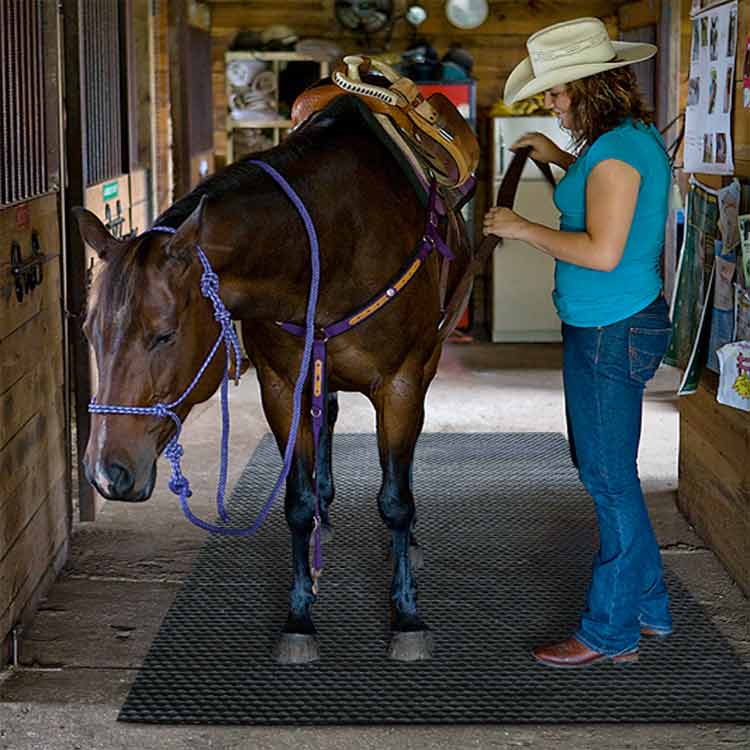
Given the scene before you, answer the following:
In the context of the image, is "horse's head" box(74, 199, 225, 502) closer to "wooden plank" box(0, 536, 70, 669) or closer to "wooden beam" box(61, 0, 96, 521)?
"wooden plank" box(0, 536, 70, 669)

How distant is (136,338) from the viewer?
91.4 inches

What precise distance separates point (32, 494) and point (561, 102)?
1690 millimetres

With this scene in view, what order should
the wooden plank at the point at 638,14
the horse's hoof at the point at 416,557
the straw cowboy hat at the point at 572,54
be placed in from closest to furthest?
the straw cowboy hat at the point at 572,54 → the horse's hoof at the point at 416,557 → the wooden plank at the point at 638,14

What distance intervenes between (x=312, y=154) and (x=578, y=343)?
732 mm

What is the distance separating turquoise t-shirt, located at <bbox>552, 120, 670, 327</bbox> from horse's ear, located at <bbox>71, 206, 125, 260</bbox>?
3.31 ft

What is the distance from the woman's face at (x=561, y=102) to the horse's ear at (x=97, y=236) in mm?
1029

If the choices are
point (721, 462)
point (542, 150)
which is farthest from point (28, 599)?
point (721, 462)

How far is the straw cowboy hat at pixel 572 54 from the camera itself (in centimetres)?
271

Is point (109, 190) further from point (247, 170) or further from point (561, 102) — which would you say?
point (561, 102)

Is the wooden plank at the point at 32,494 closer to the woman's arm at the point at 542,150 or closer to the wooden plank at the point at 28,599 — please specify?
the wooden plank at the point at 28,599

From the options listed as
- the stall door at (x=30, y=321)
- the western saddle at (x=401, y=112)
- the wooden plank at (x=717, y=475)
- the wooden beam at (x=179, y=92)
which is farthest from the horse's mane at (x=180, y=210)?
the wooden beam at (x=179, y=92)

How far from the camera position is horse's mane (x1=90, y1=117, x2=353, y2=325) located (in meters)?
2.30

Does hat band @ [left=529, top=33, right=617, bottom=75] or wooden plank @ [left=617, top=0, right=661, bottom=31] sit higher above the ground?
wooden plank @ [left=617, top=0, right=661, bottom=31]

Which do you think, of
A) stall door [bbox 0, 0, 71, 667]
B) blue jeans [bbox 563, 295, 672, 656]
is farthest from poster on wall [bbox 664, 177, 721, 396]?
stall door [bbox 0, 0, 71, 667]
